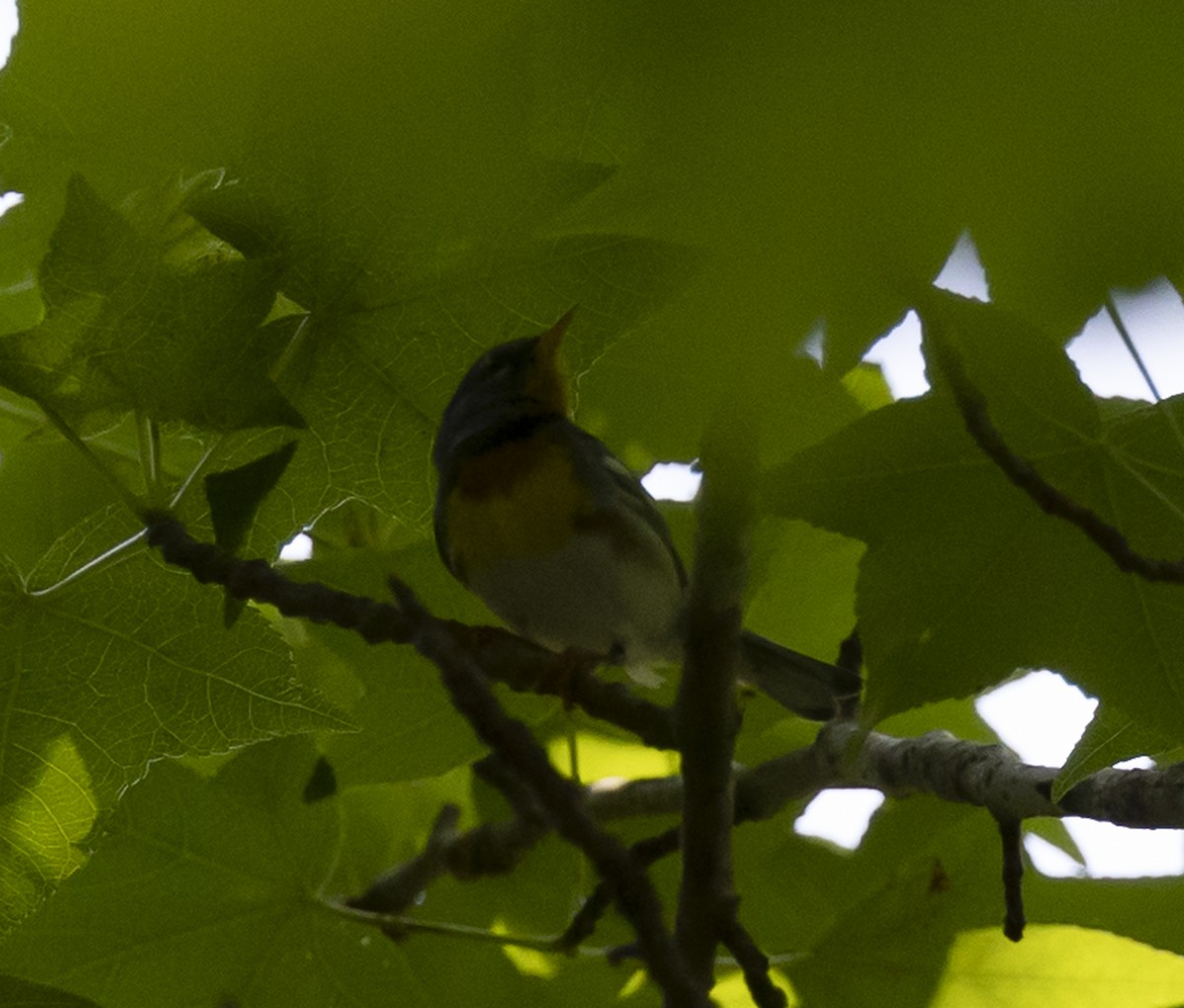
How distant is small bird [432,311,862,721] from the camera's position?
2688 mm

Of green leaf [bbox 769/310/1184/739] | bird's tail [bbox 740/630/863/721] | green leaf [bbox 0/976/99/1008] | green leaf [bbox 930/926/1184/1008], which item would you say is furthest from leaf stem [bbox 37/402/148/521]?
green leaf [bbox 930/926/1184/1008]

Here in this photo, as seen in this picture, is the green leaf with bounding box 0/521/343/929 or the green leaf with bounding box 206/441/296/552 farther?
the green leaf with bounding box 0/521/343/929

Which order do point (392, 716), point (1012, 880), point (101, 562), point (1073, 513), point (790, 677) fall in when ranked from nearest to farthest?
point (1073, 513)
point (1012, 880)
point (101, 562)
point (392, 716)
point (790, 677)

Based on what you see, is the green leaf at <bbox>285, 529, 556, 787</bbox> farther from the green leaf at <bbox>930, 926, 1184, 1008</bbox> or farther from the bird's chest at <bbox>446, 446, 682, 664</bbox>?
the green leaf at <bbox>930, 926, 1184, 1008</bbox>

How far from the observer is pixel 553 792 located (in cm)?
135

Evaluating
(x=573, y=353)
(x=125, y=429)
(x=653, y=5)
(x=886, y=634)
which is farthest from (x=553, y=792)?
(x=125, y=429)

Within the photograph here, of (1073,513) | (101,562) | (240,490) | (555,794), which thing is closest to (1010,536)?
(1073,513)

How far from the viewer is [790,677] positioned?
8.90 ft

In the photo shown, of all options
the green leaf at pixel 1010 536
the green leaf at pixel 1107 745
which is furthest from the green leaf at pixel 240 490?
the green leaf at pixel 1107 745

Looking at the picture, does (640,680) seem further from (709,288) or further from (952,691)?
(709,288)

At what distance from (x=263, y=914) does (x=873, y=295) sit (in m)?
2.09

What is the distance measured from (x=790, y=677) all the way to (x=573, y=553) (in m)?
0.49

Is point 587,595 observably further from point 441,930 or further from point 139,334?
point 139,334

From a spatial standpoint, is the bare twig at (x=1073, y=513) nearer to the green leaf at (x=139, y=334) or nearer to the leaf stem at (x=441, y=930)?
the green leaf at (x=139, y=334)
